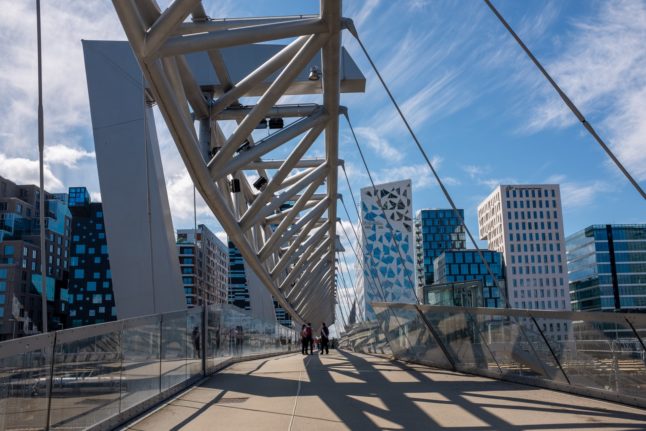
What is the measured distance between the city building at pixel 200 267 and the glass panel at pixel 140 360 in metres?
88.9

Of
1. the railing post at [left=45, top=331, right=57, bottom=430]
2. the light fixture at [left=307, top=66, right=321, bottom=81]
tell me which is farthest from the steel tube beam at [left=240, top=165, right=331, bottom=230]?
the railing post at [left=45, top=331, right=57, bottom=430]

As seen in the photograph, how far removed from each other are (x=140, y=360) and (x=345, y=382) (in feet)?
14.5

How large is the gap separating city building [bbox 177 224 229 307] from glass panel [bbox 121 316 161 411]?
88.9 m

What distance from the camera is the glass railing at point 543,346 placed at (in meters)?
8.44

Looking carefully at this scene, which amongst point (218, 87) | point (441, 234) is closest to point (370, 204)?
point (441, 234)

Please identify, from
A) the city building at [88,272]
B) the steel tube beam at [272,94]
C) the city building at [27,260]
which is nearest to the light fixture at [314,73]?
the steel tube beam at [272,94]

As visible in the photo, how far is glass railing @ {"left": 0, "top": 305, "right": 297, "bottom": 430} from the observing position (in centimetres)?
535

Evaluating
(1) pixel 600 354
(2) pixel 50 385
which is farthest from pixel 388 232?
(2) pixel 50 385

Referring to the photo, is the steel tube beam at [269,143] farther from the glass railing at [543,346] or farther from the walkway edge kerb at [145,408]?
the glass railing at [543,346]

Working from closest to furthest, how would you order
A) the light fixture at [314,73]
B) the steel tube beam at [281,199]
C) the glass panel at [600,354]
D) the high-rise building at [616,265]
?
the glass panel at [600,354]
the light fixture at [314,73]
the steel tube beam at [281,199]
the high-rise building at [616,265]

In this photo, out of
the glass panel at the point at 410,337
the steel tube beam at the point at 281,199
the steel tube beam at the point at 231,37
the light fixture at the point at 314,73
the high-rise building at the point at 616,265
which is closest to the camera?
the steel tube beam at the point at 231,37

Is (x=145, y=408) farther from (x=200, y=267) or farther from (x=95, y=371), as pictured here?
(x=200, y=267)

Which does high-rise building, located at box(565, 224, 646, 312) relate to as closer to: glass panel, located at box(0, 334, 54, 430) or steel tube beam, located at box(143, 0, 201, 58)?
steel tube beam, located at box(143, 0, 201, 58)

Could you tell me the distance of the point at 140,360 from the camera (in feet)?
27.7
